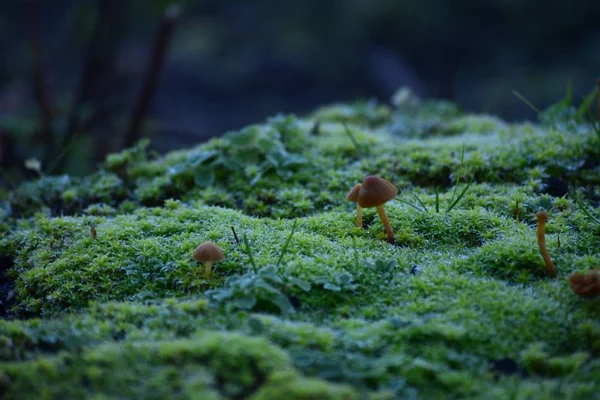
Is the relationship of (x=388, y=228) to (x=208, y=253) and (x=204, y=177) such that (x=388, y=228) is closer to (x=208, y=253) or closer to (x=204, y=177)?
(x=208, y=253)

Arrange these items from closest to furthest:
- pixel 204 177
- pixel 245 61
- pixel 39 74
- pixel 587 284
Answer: pixel 587 284, pixel 204 177, pixel 39 74, pixel 245 61

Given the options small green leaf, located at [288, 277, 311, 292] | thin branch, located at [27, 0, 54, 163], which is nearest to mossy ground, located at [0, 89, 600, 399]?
small green leaf, located at [288, 277, 311, 292]

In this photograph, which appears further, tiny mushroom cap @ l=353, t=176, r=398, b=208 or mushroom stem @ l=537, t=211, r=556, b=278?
tiny mushroom cap @ l=353, t=176, r=398, b=208

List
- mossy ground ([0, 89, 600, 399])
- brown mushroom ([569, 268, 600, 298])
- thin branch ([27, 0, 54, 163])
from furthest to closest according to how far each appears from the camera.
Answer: thin branch ([27, 0, 54, 163]) < brown mushroom ([569, 268, 600, 298]) < mossy ground ([0, 89, 600, 399])

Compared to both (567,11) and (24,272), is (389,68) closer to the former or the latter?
(567,11)

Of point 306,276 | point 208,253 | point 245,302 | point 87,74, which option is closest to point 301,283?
point 306,276

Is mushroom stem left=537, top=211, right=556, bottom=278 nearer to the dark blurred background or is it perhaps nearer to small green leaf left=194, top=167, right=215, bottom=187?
small green leaf left=194, top=167, right=215, bottom=187
